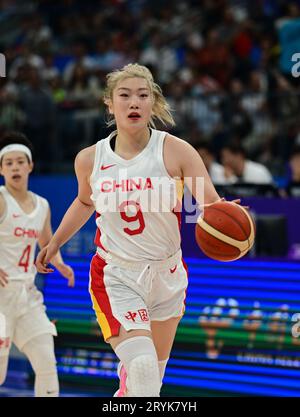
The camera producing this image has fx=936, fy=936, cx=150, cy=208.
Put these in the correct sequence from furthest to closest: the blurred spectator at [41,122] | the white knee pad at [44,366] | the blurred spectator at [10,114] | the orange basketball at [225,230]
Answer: the blurred spectator at [10,114] < the blurred spectator at [41,122] < the white knee pad at [44,366] < the orange basketball at [225,230]

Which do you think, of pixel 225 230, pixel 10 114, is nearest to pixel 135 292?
pixel 225 230

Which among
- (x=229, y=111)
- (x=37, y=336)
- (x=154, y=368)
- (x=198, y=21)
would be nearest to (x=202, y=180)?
(x=154, y=368)

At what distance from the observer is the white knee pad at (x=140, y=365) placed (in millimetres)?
5297

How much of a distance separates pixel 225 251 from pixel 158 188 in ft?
1.93

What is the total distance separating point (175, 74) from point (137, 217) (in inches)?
437

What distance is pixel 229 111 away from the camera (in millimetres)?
13695

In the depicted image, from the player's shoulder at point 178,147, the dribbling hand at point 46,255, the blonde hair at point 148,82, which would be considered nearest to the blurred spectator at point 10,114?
the dribbling hand at point 46,255

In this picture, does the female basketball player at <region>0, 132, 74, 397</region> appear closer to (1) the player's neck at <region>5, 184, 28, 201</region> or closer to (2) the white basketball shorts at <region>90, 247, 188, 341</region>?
(1) the player's neck at <region>5, 184, 28, 201</region>

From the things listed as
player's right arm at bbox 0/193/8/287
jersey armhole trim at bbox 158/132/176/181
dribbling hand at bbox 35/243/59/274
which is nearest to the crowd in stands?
player's right arm at bbox 0/193/8/287

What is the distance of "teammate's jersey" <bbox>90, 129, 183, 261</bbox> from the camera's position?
558 centimetres

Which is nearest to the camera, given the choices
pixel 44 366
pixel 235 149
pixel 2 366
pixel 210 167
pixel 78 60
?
pixel 44 366

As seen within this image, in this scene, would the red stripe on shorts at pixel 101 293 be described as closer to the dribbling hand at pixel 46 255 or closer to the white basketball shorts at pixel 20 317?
the dribbling hand at pixel 46 255

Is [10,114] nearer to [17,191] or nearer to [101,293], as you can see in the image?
[17,191]

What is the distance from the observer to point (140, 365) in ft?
17.4
